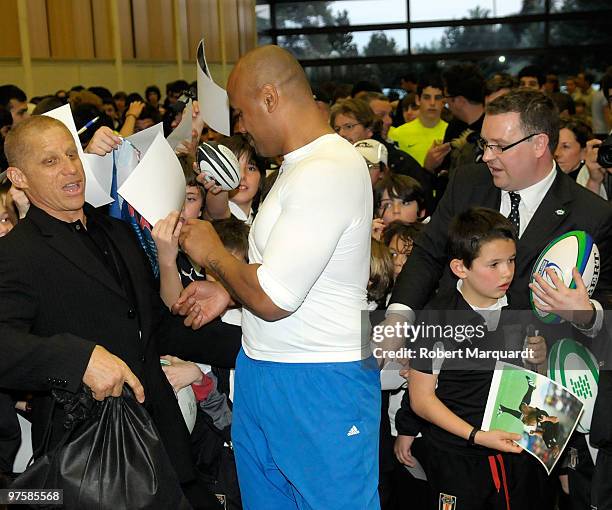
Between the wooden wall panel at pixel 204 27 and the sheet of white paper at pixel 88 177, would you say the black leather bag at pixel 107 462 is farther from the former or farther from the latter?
the wooden wall panel at pixel 204 27

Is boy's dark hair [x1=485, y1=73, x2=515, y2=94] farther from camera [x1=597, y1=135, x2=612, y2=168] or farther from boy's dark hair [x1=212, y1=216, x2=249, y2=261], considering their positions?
boy's dark hair [x1=212, y1=216, x2=249, y2=261]

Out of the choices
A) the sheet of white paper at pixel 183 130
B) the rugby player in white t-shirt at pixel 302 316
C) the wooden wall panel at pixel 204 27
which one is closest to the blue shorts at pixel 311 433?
the rugby player in white t-shirt at pixel 302 316

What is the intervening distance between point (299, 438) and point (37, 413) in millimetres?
837

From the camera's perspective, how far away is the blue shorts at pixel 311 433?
2.48 metres

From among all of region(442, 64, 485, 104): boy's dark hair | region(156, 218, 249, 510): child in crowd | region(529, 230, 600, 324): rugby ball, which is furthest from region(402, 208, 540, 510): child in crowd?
Result: region(442, 64, 485, 104): boy's dark hair

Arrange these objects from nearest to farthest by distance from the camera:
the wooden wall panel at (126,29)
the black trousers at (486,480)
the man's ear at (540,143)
Result: the black trousers at (486,480)
the man's ear at (540,143)
the wooden wall panel at (126,29)

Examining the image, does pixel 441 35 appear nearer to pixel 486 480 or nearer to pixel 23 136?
pixel 486 480

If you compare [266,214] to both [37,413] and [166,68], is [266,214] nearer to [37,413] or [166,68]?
[37,413]

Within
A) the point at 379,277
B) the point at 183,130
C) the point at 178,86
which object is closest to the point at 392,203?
the point at 379,277

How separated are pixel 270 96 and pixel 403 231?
1718mm

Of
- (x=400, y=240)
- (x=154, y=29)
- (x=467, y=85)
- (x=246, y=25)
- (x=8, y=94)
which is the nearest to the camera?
(x=400, y=240)

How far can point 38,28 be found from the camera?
1142 cm

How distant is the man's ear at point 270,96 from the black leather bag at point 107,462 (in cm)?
95

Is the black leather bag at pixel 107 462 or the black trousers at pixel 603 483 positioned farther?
the black trousers at pixel 603 483
